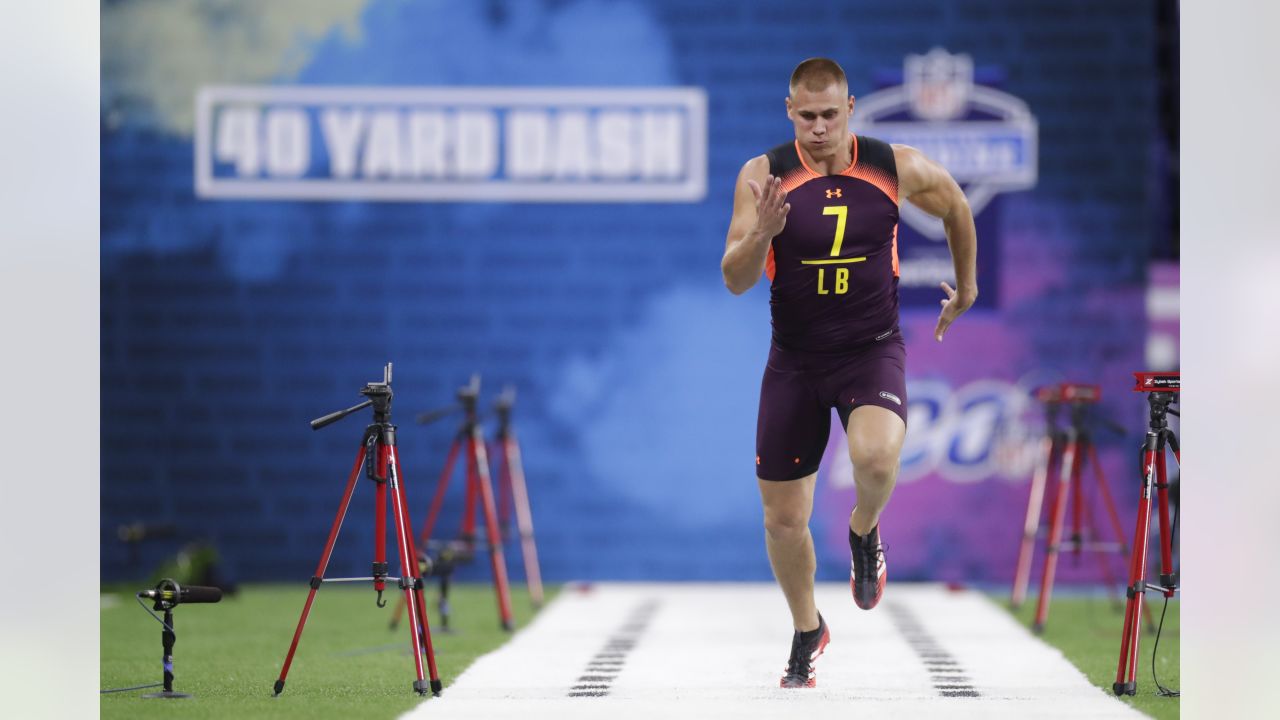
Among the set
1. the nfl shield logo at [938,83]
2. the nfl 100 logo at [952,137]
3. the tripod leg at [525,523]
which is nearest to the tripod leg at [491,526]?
the tripod leg at [525,523]

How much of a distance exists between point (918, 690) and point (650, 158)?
4494mm

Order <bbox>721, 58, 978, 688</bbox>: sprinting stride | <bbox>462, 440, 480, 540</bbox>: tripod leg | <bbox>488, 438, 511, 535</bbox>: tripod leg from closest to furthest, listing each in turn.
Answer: <bbox>721, 58, 978, 688</bbox>: sprinting stride < <bbox>462, 440, 480, 540</bbox>: tripod leg < <bbox>488, 438, 511, 535</bbox>: tripod leg

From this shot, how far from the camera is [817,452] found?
15.3 ft

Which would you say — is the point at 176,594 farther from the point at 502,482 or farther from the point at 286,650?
the point at 502,482

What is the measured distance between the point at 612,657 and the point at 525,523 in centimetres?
250

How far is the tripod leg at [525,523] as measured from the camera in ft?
25.6

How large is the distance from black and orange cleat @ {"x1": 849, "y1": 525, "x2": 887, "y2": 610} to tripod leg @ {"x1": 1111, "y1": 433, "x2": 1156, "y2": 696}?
0.70 metres

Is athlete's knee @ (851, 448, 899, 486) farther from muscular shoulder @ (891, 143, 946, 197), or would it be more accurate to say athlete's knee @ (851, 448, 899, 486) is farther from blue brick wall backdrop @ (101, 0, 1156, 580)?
blue brick wall backdrop @ (101, 0, 1156, 580)

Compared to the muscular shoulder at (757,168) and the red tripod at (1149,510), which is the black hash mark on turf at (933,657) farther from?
the muscular shoulder at (757,168)

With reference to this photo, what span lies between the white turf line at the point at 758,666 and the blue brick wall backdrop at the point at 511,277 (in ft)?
3.48

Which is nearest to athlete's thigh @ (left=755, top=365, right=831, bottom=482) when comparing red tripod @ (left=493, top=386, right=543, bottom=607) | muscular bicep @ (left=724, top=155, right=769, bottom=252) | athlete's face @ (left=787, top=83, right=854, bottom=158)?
muscular bicep @ (left=724, top=155, right=769, bottom=252)

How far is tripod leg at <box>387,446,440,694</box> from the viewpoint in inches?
179
